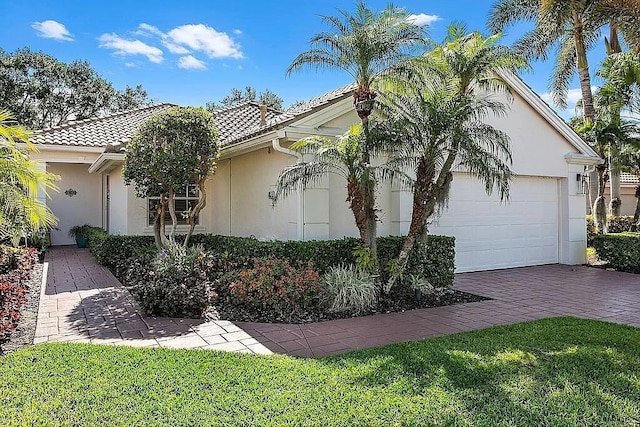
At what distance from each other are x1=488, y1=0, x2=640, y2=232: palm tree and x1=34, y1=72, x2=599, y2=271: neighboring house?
373 centimetres

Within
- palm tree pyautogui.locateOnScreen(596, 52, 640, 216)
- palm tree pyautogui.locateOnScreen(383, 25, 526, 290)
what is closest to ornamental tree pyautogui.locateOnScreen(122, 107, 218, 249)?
palm tree pyautogui.locateOnScreen(383, 25, 526, 290)

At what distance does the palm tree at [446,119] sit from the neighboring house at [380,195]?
6.86ft

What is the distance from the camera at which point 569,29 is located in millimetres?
17766

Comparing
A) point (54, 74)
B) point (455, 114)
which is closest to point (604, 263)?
point (455, 114)

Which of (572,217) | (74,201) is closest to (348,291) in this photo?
(572,217)

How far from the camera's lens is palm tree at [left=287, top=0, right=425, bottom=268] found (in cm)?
823

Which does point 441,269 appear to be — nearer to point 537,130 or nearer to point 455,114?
point 455,114

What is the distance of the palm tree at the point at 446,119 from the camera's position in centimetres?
810

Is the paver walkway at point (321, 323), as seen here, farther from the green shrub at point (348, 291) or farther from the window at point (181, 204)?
the window at point (181, 204)

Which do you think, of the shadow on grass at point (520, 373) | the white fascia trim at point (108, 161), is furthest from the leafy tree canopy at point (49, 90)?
the shadow on grass at point (520, 373)

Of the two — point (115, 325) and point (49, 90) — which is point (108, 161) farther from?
point (49, 90)

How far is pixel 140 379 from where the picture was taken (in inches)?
184

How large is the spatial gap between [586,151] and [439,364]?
12.2m

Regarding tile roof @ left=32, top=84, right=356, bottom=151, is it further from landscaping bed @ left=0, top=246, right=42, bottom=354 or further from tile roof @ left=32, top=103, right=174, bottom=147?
landscaping bed @ left=0, top=246, right=42, bottom=354
